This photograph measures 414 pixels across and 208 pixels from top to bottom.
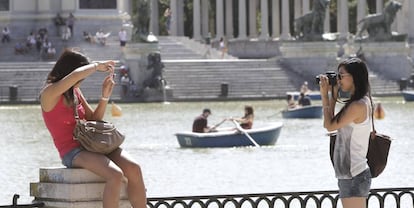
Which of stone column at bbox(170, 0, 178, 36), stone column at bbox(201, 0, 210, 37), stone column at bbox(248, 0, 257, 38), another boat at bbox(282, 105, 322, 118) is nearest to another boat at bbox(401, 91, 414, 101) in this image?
another boat at bbox(282, 105, 322, 118)

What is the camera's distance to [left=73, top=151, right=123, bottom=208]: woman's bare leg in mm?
12922

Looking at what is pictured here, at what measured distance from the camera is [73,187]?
43.0 ft

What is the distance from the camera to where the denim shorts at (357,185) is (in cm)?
1328

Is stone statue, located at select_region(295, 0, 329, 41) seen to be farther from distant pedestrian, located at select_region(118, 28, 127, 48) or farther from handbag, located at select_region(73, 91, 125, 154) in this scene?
handbag, located at select_region(73, 91, 125, 154)

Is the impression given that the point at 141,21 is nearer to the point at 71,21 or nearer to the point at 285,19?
the point at 71,21

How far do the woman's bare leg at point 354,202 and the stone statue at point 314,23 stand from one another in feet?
210

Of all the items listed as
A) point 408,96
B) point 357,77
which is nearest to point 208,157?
point 357,77

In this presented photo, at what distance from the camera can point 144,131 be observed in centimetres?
4725

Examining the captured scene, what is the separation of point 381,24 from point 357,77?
67.5 m

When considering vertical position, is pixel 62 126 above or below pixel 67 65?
below

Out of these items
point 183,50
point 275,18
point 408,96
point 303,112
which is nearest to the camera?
point 303,112

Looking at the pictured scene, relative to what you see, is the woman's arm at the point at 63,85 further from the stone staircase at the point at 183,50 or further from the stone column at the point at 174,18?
the stone column at the point at 174,18

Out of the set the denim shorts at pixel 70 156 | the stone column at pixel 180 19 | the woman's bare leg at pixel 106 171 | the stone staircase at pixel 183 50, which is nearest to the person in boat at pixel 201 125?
the denim shorts at pixel 70 156

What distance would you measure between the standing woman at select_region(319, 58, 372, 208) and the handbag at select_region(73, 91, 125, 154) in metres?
1.92
